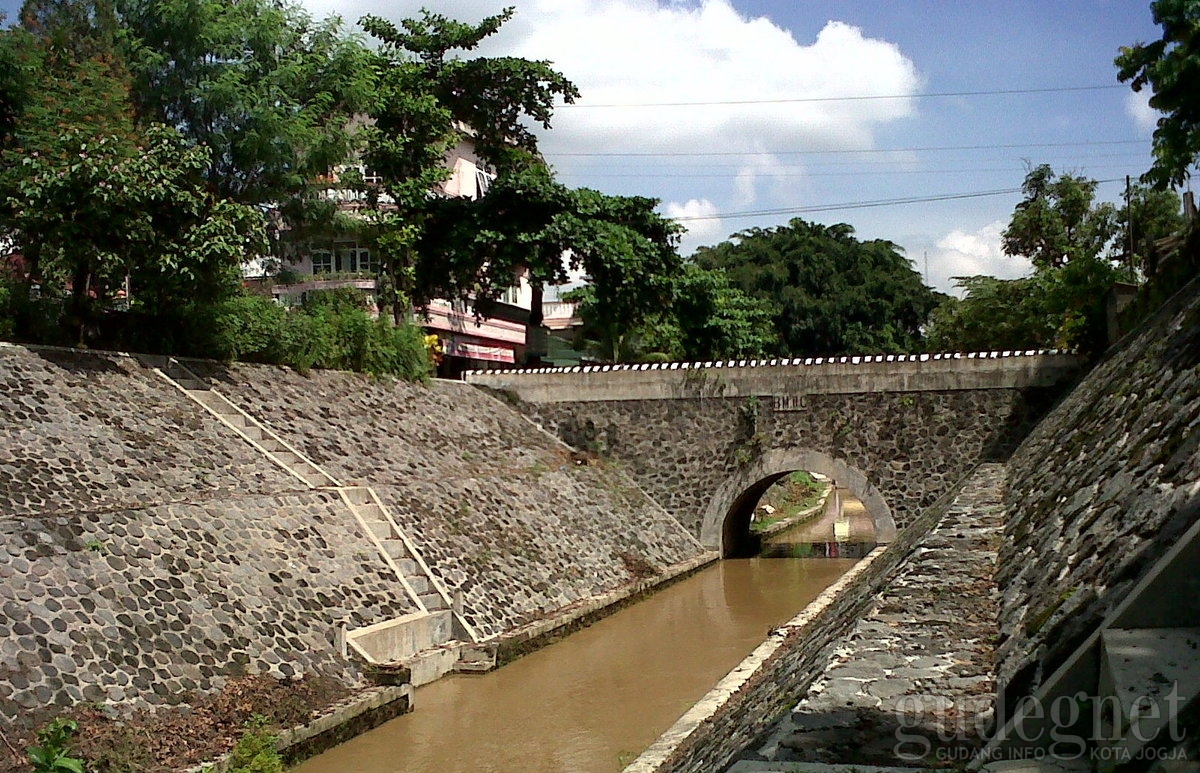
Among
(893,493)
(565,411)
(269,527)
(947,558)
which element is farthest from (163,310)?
(893,493)

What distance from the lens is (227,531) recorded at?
9.20 metres

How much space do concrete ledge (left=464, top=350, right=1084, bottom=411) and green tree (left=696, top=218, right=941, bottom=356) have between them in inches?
778

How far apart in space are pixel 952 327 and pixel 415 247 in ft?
57.3

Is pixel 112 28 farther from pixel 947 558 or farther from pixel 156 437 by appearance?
pixel 947 558

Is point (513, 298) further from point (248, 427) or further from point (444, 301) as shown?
point (248, 427)

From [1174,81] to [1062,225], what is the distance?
18289 millimetres

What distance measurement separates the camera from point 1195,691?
2.38 meters

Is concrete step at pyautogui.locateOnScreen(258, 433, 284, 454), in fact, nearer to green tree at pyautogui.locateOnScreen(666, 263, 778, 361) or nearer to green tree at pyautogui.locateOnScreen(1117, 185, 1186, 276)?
green tree at pyautogui.locateOnScreen(666, 263, 778, 361)

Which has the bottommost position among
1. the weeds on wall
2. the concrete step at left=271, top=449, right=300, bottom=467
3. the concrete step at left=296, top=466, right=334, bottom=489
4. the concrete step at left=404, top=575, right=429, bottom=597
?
the concrete step at left=404, top=575, right=429, bottom=597

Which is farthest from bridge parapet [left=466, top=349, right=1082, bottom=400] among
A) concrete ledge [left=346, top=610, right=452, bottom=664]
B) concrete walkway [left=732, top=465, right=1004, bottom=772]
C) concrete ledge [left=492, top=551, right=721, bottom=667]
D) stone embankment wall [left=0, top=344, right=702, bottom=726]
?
concrete walkway [left=732, top=465, right=1004, bottom=772]

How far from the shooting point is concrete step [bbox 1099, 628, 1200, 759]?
7.73 feet

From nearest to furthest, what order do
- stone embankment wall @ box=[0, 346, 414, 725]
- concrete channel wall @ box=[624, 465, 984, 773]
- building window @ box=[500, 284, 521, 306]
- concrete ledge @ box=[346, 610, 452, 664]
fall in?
1. concrete channel wall @ box=[624, 465, 984, 773]
2. stone embankment wall @ box=[0, 346, 414, 725]
3. concrete ledge @ box=[346, 610, 452, 664]
4. building window @ box=[500, 284, 521, 306]

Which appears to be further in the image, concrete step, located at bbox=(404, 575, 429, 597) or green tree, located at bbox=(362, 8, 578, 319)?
green tree, located at bbox=(362, 8, 578, 319)

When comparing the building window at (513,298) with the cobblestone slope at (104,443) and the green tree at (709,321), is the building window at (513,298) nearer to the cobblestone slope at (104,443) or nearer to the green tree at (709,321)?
the green tree at (709,321)
